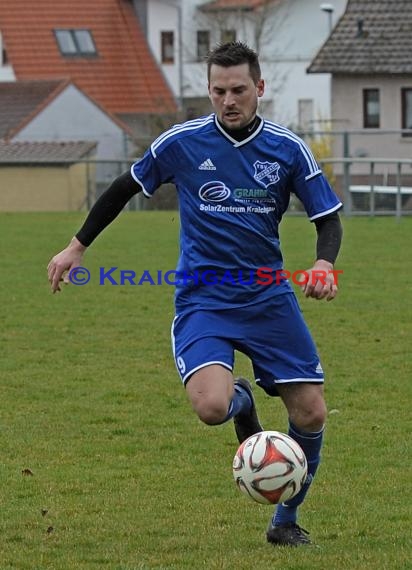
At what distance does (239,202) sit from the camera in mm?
5684

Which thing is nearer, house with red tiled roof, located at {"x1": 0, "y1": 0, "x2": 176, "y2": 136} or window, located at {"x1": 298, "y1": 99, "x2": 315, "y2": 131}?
house with red tiled roof, located at {"x1": 0, "y1": 0, "x2": 176, "y2": 136}

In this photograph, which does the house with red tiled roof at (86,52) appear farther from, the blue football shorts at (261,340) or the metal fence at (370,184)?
the blue football shorts at (261,340)

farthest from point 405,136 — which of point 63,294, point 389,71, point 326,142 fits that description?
point 63,294

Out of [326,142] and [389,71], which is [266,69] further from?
[326,142]

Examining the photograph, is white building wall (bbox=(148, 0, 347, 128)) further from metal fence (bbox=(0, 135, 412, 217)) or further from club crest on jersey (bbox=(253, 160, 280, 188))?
club crest on jersey (bbox=(253, 160, 280, 188))

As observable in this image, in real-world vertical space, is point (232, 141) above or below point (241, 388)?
above

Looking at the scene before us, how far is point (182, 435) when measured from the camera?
8039 mm

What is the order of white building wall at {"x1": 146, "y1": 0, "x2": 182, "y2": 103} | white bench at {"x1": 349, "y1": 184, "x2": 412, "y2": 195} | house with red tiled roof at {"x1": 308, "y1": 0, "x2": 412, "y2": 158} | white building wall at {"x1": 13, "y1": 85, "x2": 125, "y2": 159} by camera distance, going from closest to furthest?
white bench at {"x1": 349, "y1": 184, "x2": 412, "y2": 195}, house with red tiled roof at {"x1": 308, "y1": 0, "x2": 412, "y2": 158}, white building wall at {"x1": 13, "y1": 85, "x2": 125, "y2": 159}, white building wall at {"x1": 146, "y1": 0, "x2": 182, "y2": 103}

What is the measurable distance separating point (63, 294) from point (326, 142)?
2078cm

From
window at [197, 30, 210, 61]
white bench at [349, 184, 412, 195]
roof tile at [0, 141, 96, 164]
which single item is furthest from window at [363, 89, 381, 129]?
white bench at [349, 184, 412, 195]

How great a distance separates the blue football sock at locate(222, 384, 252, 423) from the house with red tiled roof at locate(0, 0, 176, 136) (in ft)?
156

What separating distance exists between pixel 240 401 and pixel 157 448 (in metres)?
1.89

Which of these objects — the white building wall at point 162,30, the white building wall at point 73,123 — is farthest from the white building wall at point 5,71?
the white building wall at point 73,123

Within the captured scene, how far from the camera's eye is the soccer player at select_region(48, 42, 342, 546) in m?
5.64
